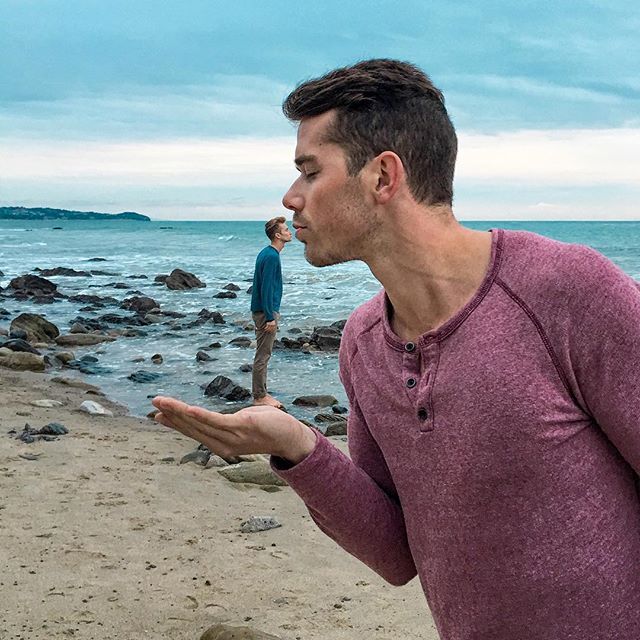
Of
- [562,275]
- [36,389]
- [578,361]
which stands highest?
[562,275]

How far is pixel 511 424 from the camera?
6.10ft

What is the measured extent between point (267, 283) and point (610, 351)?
390 inches

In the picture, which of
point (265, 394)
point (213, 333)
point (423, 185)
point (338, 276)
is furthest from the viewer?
point (338, 276)

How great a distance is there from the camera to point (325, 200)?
2146 mm

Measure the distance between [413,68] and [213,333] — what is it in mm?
18146

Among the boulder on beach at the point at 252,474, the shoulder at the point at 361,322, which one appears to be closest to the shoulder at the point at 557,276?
the shoulder at the point at 361,322

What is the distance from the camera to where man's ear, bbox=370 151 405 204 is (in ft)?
6.82

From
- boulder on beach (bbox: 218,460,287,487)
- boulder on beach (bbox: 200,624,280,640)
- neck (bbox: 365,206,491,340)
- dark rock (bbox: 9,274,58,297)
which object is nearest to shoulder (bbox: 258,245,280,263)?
boulder on beach (bbox: 218,460,287,487)

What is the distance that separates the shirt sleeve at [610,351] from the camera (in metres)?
1.78

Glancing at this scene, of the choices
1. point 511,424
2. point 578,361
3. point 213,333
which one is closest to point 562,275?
point 578,361

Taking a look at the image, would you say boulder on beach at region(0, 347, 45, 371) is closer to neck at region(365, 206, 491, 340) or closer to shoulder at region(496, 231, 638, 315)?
neck at region(365, 206, 491, 340)

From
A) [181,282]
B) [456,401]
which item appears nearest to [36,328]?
[181,282]

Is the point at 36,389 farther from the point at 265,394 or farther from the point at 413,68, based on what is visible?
the point at 413,68

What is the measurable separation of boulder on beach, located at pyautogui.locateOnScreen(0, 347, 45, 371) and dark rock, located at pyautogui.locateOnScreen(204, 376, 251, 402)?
332 centimetres
